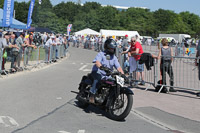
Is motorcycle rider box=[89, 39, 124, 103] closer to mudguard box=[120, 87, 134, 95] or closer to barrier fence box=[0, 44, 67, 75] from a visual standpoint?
mudguard box=[120, 87, 134, 95]

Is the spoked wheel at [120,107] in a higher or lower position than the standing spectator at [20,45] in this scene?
lower

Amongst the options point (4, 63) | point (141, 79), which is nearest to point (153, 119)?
point (141, 79)

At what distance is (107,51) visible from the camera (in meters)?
7.84

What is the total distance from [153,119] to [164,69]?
13.8ft

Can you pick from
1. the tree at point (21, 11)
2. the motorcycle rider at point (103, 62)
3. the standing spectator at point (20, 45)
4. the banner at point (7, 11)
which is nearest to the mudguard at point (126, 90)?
the motorcycle rider at point (103, 62)

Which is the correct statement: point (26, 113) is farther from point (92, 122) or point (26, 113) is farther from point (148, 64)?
point (148, 64)

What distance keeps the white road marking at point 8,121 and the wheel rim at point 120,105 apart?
6.66 ft

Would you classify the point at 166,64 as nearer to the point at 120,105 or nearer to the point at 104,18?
the point at 120,105

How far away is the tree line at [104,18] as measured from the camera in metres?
111

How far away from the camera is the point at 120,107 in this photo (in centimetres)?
718

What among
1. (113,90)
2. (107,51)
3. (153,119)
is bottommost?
(153,119)

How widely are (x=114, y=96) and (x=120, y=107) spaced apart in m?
0.28

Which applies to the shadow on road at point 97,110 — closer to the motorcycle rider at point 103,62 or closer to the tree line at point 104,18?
the motorcycle rider at point 103,62

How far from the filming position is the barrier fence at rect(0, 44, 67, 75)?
14453 millimetres
